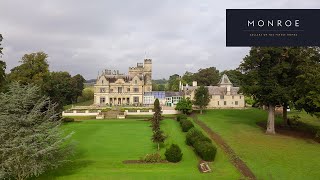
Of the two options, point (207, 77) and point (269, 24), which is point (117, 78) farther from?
point (269, 24)

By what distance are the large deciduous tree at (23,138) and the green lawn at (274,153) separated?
14.6 meters

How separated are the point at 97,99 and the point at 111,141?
5295cm

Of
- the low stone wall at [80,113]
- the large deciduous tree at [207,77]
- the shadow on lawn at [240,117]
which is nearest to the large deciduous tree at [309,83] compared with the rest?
the shadow on lawn at [240,117]

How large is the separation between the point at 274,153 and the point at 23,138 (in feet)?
72.3

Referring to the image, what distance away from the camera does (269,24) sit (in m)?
33.2

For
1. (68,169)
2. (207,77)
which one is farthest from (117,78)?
(68,169)

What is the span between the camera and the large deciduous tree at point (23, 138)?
19609 mm

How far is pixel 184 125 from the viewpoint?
46.7 m

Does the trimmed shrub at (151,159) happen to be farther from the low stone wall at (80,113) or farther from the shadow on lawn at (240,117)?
the low stone wall at (80,113)

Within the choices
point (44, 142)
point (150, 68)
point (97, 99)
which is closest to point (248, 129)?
point (44, 142)

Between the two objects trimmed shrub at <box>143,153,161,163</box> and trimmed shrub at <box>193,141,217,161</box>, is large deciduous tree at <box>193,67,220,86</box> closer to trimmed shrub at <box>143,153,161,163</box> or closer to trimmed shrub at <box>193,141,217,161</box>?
trimmed shrub at <box>193,141,217,161</box>

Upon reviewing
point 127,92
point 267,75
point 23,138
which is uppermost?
point 267,75

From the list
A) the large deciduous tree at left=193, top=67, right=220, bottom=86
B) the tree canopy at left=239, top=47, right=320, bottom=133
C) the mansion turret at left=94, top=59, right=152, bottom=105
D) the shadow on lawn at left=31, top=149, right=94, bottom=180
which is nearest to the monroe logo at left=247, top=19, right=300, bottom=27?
the tree canopy at left=239, top=47, right=320, bottom=133

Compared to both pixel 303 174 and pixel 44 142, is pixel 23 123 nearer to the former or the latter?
pixel 44 142
